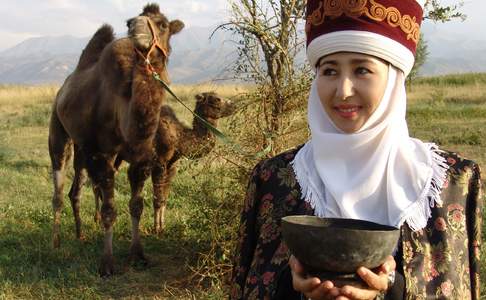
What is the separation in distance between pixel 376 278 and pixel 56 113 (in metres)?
7.04

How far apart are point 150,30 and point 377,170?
476cm

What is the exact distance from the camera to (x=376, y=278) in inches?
64.9

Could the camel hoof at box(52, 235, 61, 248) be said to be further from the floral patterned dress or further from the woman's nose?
the woman's nose

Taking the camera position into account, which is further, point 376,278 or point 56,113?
point 56,113

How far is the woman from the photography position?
1996mm

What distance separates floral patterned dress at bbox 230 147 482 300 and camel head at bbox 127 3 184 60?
4.20m

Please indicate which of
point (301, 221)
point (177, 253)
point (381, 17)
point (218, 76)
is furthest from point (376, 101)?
point (177, 253)

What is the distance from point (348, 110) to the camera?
200cm

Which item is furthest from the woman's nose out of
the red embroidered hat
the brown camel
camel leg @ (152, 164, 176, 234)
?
camel leg @ (152, 164, 176, 234)

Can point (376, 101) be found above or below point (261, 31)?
below

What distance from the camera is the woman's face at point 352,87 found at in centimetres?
197

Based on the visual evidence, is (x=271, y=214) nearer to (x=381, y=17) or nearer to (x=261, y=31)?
(x=381, y=17)

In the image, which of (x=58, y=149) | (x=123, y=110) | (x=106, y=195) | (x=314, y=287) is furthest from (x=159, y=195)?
(x=314, y=287)

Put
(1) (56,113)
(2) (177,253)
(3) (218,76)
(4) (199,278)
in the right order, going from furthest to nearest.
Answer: (1) (56,113)
(2) (177,253)
(4) (199,278)
(3) (218,76)
